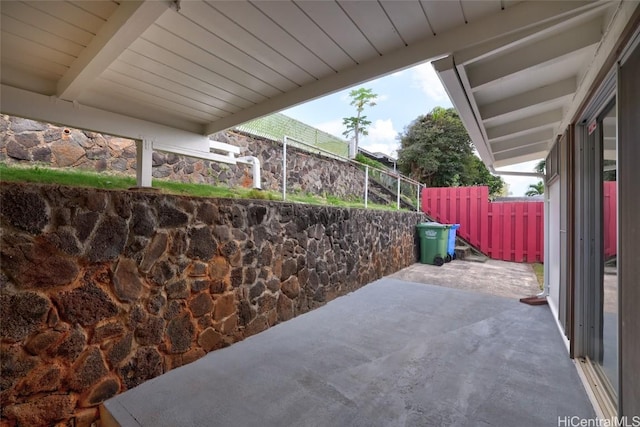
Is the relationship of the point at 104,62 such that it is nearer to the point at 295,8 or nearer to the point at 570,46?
the point at 295,8

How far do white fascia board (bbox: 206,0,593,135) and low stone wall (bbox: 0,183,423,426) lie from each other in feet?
4.23

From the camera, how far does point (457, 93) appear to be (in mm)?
2457

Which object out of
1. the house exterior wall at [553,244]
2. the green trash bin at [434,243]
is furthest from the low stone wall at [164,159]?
the house exterior wall at [553,244]

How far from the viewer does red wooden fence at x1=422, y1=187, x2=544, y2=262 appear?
779 centimetres

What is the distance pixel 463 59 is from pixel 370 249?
3.93 metres

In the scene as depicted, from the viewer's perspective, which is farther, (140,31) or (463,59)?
(463,59)

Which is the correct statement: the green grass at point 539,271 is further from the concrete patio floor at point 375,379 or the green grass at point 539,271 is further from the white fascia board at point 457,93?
the white fascia board at point 457,93

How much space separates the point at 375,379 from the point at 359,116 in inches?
489

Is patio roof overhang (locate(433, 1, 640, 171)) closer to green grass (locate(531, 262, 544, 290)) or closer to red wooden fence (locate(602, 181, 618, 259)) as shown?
red wooden fence (locate(602, 181, 618, 259))

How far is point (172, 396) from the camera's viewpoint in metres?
2.03

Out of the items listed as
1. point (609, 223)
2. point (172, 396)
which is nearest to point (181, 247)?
point (172, 396)

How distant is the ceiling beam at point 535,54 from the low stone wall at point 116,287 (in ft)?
7.74

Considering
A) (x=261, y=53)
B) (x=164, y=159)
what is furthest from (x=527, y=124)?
A: (x=164, y=159)

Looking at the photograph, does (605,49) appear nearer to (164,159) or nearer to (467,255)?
(164,159)
